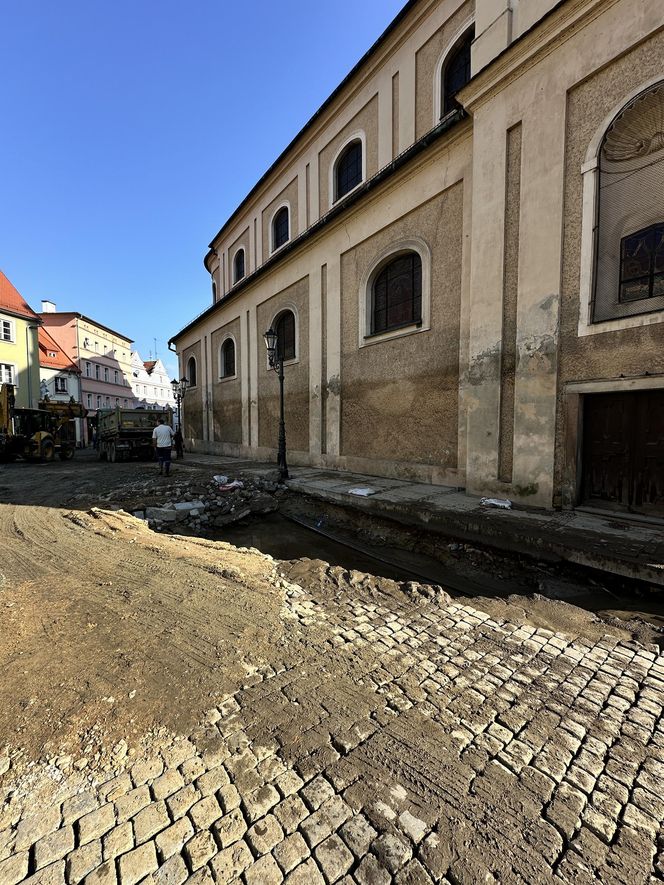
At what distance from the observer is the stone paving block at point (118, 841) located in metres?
1.51

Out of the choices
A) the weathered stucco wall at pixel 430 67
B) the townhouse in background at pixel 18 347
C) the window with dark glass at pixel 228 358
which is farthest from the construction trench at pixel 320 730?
the townhouse in background at pixel 18 347

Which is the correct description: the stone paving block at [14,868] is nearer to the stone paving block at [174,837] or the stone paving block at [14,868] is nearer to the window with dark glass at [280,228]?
the stone paving block at [174,837]

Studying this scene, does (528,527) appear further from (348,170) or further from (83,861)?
(348,170)

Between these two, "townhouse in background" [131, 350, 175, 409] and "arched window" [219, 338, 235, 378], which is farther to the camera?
"townhouse in background" [131, 350, 175, 409]

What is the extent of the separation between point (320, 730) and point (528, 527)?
471 centimetres

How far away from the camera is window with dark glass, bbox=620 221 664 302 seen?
19.3 feet

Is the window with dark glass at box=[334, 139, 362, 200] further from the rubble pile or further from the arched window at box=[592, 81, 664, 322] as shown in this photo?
the rubble pile

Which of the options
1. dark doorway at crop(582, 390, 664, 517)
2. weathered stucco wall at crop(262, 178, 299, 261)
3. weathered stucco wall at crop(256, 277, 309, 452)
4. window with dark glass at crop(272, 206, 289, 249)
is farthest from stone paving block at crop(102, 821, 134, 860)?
window with dark glass at crop(272, 206, 289, 249)

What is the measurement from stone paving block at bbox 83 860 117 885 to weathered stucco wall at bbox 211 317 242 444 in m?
17.3

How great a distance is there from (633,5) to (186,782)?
1058 cm

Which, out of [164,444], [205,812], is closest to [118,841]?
[205,812]

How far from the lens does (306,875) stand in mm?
1467

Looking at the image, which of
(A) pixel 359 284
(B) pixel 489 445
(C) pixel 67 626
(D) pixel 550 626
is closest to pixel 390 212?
(A) pixel 359 284

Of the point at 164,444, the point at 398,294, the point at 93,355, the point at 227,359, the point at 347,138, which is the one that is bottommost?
the point at 164,444
